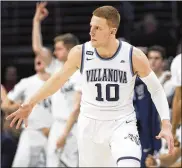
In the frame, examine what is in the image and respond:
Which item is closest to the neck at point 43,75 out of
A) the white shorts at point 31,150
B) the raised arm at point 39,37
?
the raised arm at point 39,37

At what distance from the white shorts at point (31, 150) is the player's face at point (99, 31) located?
3.98 meters

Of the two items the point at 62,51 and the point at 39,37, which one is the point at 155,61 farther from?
the point at 39,37

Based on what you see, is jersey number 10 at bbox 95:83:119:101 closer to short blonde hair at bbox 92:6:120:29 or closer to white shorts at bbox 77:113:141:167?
white shorts at bbox 77:113:141:167

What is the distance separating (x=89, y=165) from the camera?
23.2ft

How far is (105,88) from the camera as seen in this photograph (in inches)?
267

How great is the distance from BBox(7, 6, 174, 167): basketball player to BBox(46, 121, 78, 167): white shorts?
9.75 ft

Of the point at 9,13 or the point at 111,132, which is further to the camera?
the point at 9,13

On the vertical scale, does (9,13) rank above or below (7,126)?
above

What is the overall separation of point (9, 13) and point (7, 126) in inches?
166

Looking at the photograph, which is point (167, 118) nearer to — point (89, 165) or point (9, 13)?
point (89, 165)

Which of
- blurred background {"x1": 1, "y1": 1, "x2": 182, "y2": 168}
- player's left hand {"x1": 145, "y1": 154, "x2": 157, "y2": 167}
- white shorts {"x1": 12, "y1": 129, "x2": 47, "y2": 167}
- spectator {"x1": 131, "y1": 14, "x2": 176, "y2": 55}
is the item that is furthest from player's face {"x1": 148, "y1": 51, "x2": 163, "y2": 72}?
blurred background {"x1": 1, "y1": 1, "x2": 182, "y2": 168}

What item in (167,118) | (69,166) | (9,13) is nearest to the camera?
(167,118)

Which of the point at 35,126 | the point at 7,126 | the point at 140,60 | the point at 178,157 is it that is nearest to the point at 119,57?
the point at 140,60

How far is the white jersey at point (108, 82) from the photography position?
22.2 feet
